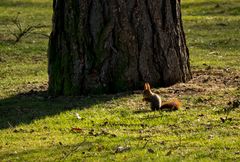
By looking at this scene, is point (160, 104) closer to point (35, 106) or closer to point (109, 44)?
point (109, 44)

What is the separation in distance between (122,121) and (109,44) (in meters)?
1.80

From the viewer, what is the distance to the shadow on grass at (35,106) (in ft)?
29.3

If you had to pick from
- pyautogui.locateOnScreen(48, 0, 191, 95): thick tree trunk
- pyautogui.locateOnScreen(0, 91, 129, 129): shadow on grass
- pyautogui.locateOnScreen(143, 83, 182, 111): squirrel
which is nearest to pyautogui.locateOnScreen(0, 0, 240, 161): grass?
pyautogui.locateOnScreen(0, 91, 129, 129): shadow on grass

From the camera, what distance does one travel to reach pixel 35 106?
967cm

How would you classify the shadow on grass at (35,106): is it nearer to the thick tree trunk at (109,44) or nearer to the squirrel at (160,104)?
the thick tree trunk at (109,44)

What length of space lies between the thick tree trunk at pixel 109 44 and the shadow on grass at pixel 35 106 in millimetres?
269

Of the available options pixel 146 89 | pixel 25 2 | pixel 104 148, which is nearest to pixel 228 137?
pixel 104 148

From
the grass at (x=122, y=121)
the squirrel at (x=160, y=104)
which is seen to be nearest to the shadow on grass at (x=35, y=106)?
the grass at (x=122, y=121)

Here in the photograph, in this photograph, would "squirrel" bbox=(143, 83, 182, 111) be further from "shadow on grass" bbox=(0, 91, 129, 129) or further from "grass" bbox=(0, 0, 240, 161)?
"shadow on grass" bbox=(0, 91, 129, 129)

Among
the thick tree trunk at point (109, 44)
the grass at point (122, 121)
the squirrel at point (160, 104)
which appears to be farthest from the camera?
the thick tree trunk at point (109, 44)

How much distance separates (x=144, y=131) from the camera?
800 cm

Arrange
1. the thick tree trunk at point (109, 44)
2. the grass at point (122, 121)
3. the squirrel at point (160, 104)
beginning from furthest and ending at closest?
1. the thick tree trunk at point (109, 44)
2. the squirrel at point (160, 104)
3. the grass at point (122, 121)

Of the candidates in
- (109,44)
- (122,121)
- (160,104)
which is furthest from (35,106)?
(160,104)

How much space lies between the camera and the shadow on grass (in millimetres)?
8938
